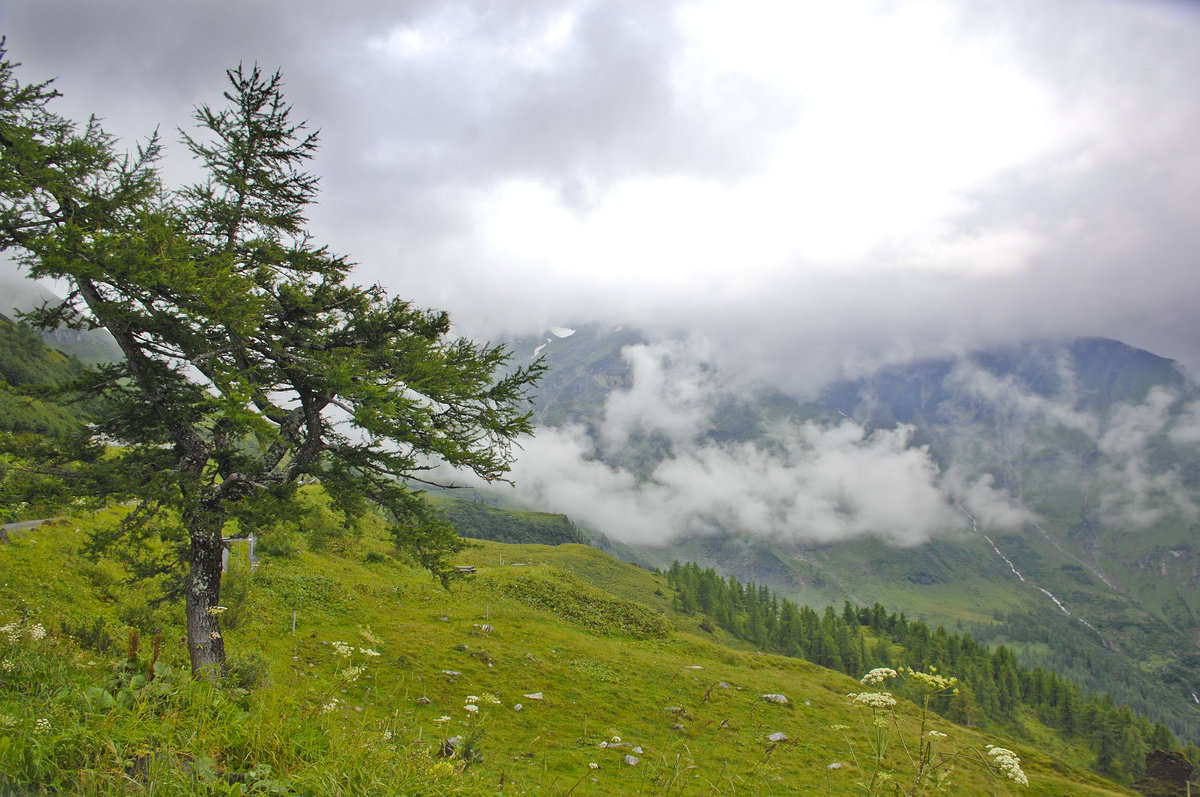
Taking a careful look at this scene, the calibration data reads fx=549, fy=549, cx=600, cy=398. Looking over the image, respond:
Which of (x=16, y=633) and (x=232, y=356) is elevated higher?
(x=232, y=356)

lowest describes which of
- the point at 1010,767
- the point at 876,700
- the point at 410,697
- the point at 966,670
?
the point at 966,670

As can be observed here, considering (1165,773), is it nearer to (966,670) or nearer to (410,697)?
(966,670)

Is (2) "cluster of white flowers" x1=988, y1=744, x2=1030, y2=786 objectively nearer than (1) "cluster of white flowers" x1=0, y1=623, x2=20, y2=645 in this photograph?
Yes

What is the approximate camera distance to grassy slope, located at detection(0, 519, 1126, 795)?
5387 millimetres

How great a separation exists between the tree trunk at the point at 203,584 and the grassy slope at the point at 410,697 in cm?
71

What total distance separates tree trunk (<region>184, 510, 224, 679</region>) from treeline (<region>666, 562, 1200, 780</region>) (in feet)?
355

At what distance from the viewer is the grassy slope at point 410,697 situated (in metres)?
5.39

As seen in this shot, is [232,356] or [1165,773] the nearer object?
[232,356]

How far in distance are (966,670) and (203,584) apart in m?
158

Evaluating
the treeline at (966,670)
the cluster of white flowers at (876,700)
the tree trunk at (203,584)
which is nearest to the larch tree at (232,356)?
the tree trunk at (203,584)

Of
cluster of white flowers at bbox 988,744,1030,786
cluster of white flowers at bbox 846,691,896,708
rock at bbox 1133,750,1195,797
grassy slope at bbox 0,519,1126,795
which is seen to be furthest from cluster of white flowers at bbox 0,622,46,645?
rock at bbox 1133,750,1195,797

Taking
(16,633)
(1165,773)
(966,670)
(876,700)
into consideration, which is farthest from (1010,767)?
(966,670)

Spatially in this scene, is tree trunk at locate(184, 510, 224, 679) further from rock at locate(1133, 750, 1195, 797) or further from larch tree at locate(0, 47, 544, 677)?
rock at locate(1133, 750, 1195, 797)

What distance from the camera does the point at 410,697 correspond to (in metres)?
18.2
